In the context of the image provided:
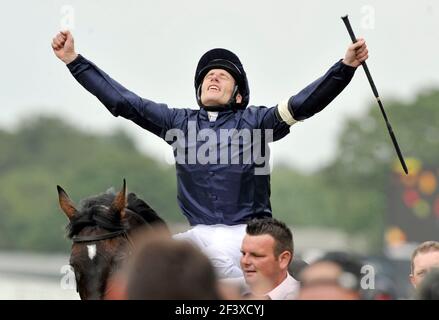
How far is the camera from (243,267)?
7.47 meters

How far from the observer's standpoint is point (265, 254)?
7.46 meters

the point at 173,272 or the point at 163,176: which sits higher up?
the point at 163,176

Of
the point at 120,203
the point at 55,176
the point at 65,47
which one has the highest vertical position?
the point at 55,176

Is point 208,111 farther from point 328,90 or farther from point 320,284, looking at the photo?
point 320,284

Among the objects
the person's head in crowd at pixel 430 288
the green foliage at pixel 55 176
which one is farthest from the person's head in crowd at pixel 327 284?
the green foliage at pixel 55 176

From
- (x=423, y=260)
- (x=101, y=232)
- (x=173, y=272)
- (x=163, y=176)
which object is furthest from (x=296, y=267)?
(x=163, y=176)

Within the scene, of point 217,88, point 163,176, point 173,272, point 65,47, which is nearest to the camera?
point 173,272

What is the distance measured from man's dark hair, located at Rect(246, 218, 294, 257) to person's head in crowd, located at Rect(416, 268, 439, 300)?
73.2 inches

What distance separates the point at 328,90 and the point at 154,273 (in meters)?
3.35

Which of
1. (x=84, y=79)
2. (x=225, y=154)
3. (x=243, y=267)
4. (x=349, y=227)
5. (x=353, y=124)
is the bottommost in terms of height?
(x=243, y=267)

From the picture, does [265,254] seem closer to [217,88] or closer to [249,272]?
[249,272]

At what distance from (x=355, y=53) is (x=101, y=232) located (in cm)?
171
